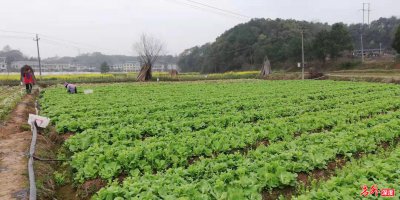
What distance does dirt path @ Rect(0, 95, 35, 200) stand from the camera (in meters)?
5.52

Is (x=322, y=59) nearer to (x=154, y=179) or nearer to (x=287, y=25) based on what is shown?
(x=287, y=25)

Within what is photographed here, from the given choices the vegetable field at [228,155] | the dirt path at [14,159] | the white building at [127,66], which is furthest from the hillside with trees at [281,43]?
the dirt path at [14,159]

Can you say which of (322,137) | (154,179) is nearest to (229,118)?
(322,137)

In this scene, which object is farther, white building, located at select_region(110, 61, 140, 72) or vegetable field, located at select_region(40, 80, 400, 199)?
white building, located at select_region(110, 61, 140, 72)

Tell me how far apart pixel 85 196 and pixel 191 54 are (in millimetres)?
101022

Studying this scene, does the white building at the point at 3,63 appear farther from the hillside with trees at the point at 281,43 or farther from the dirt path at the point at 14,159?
the dirt path at the point at 14,159

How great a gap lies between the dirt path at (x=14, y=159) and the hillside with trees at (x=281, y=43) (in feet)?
175

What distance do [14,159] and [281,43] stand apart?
66.4 metres

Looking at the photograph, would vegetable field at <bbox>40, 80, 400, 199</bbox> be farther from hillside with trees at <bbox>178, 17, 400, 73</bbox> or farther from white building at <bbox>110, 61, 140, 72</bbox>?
white building at <bbox>110, 61, 140, 72</bbox>

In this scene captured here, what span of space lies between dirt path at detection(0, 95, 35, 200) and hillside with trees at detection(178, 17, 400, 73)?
175 feet

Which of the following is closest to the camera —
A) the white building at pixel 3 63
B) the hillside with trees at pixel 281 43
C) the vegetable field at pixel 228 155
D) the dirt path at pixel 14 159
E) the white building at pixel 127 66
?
the vegetable field at pixel 228 155

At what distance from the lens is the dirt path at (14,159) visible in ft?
18.1

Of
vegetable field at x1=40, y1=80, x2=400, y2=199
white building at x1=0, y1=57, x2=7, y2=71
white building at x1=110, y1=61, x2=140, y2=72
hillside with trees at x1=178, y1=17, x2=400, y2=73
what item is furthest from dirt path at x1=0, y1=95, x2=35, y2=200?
white building at x1=110, y1=61, x2=140, y2=72

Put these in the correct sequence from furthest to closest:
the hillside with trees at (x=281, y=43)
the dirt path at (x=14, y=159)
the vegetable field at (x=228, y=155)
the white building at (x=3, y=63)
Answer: the white building at (x=3, y=63) → the hillside with trees at (x=281, y=43) → the dirt path at (x=14, y=159) → the vegetable field at (x=228, y=155)
